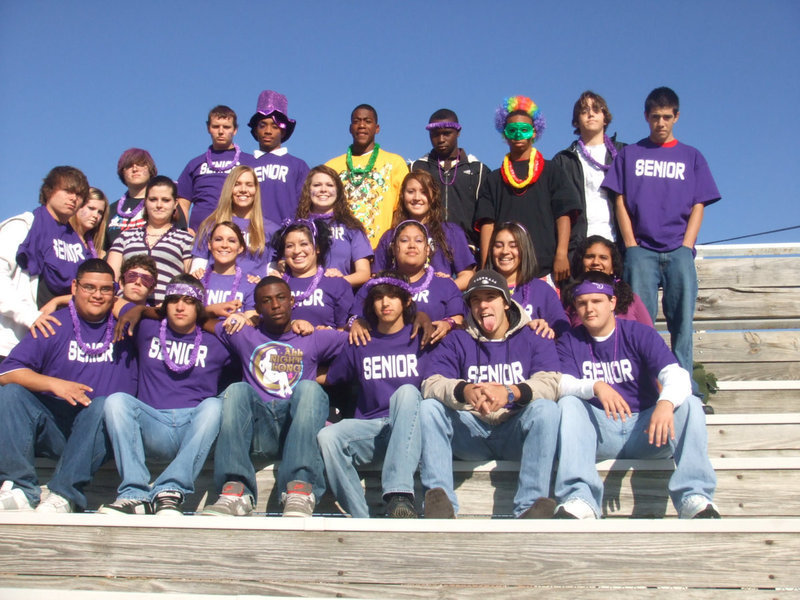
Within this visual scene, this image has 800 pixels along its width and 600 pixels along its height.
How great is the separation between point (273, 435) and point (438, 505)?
992 mm

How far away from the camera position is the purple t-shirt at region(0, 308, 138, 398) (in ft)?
12.8

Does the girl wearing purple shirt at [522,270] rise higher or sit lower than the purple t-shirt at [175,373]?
higher

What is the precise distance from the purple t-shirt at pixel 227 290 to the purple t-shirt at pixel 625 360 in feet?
6.34

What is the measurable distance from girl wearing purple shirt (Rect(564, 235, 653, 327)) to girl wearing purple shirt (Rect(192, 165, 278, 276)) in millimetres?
2001

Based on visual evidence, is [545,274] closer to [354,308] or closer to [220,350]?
[354,308]

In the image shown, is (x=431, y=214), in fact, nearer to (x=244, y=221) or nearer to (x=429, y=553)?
(x=244, y=221)

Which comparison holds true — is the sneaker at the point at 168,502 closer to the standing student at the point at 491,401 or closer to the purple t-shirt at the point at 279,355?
the purple t-shirt at the point at 279,355

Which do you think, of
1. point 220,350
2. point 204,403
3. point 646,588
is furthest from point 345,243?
point 646,588

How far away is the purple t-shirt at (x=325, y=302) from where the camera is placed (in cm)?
444

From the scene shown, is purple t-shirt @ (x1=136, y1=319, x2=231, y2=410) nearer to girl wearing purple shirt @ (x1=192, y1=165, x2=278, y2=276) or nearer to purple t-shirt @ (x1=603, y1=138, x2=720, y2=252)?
girl wearing purple shirt @ (x1=192, y1=165, x2=278, y2=276)

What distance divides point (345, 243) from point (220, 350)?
130 centimetres

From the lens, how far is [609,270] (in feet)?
14.5

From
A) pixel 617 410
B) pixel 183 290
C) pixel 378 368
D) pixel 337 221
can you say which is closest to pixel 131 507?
pixel 183 290

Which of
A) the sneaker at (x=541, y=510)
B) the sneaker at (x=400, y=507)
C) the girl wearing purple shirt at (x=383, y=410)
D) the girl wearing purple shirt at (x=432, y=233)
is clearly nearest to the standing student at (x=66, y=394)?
the girl wearing purple shirt at (x=383, y=410)
